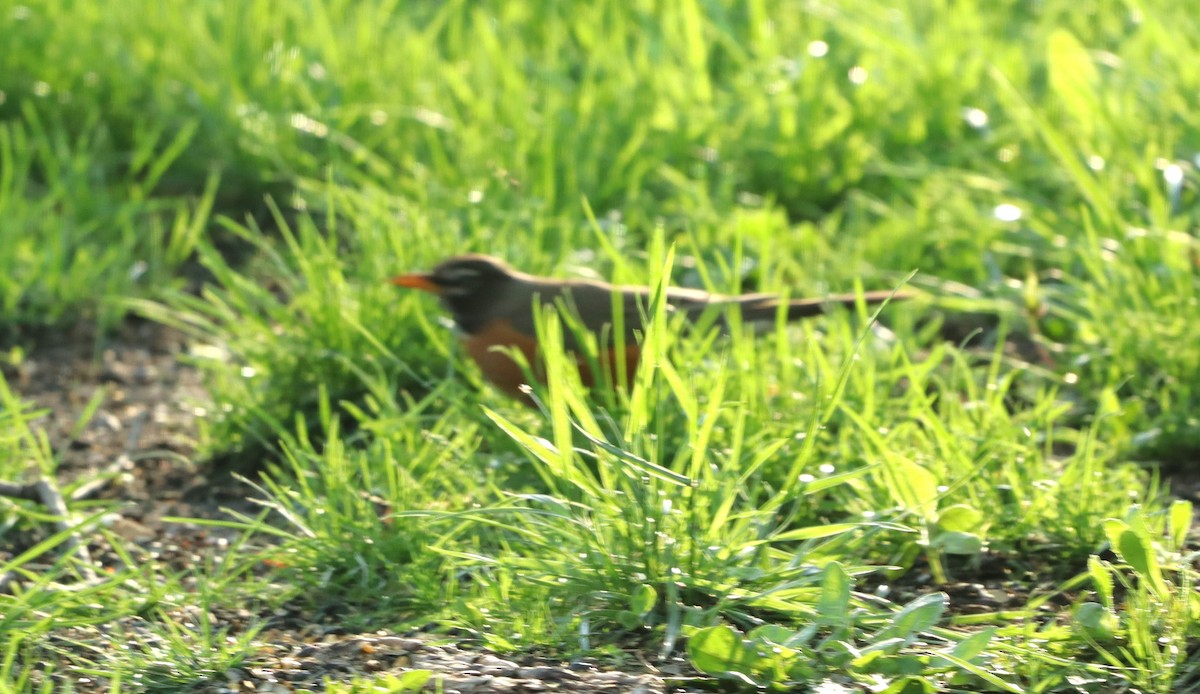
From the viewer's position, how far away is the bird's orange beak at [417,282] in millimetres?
3982

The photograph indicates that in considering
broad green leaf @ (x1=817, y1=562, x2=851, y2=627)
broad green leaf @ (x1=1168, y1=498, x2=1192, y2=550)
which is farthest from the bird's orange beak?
broad green leaf @ (x1=1168, y1=498, x2=1192, y2=550)

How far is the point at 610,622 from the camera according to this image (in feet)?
9.38

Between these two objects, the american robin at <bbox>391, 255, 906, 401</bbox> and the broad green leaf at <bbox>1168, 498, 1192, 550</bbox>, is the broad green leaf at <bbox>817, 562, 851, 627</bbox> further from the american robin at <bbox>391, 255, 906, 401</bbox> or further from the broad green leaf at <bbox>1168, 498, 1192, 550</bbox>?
the american robin at <bbox>391, 255, 906, 401</bbox>

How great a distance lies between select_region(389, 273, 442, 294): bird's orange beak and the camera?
3.98m

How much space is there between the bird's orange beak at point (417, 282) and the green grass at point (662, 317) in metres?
0.17

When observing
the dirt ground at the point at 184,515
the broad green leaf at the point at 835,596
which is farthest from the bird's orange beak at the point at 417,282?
the broad green leaf at the point at 835,596

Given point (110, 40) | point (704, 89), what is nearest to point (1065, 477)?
point (704, 89)

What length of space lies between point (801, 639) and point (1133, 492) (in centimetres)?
102

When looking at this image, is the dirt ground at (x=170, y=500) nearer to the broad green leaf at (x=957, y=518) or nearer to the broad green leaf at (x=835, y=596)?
the broad green leaf at (x=835, y=596)

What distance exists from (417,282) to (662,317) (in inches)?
53.4

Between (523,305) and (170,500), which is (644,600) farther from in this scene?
(170,500)

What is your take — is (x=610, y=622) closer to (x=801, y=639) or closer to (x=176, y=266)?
(x=801, y=639)

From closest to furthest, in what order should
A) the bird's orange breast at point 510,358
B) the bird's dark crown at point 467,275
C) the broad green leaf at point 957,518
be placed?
the broad green leaf at point 957,518 → the bird's orange breast at point 510,358 → the bird's dark crown at point 467,275

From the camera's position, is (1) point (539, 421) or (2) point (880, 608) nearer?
(2) point (880, 608)
